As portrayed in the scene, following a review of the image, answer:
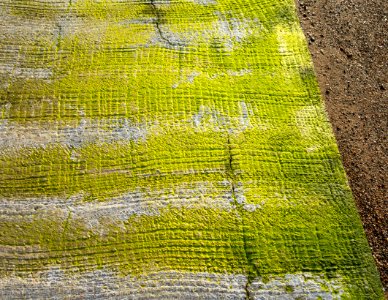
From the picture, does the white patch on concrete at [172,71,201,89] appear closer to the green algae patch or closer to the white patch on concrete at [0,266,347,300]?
the green algae patch

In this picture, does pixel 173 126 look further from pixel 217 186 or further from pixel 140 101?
pixel 217 186

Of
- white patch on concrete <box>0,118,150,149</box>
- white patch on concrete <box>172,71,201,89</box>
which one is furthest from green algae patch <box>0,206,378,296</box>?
white patch on concrete <box>172,71,201,89</box>

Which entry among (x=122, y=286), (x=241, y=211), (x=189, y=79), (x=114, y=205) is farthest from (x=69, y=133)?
(x=241, y=211)

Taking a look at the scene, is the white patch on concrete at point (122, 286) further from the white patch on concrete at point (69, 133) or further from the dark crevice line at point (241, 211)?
the white patch on concrete at point (69, 133)

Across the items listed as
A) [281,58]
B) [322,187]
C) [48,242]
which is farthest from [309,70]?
[48,242]

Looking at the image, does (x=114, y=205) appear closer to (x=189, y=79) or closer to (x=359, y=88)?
(x=189, y=79)

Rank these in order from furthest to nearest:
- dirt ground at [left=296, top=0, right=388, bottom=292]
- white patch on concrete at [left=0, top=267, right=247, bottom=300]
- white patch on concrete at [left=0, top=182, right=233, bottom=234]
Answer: dirt ground at [left=296, top=0, right=388, bottom=292]
white patch on concrete at [left=0, top=182, right=233, bottom=234]
white patch on concrete at [left=0, top=267, right=247, bottom=300]

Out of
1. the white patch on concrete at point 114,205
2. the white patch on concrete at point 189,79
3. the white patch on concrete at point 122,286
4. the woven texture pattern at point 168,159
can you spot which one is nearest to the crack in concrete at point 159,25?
the woven texture pattern at point 168,159
